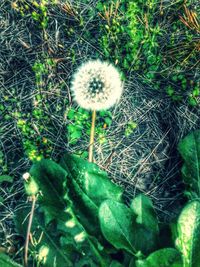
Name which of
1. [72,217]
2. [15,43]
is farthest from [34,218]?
[15,43]

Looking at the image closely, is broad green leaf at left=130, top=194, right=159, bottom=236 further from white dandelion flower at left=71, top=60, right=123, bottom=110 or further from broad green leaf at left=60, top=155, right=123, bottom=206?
white dandelion flower at left=71, top=60, right=123, bottom=110

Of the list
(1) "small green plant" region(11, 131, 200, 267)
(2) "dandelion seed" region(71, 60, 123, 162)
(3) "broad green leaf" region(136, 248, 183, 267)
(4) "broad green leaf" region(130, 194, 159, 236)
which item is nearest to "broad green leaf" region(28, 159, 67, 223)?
(1) "small green plant" region(11, 131, 200, 267)

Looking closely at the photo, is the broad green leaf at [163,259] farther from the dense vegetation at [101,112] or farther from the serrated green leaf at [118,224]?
the dense vegetation at [101,112]

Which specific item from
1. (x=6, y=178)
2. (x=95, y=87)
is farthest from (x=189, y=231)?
(x=6, y=178)

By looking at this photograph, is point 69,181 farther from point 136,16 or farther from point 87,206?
point 136,16

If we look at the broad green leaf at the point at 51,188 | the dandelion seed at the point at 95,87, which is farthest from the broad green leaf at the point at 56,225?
the dandelion seed at the point at 95,87

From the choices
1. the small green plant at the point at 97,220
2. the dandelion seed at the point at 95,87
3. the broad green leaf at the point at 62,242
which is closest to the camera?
the small green plant at the point at 97,220

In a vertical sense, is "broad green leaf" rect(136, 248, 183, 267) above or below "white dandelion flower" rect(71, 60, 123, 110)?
below
